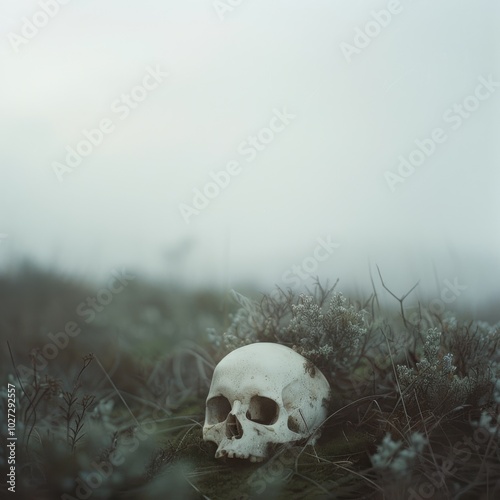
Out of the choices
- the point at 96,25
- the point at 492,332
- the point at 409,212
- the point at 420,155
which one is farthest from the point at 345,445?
the point at 96,25

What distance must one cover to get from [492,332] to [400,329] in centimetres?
29

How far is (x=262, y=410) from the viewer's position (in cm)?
204

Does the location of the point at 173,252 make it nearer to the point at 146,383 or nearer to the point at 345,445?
the point at 146,383

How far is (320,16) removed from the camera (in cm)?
222

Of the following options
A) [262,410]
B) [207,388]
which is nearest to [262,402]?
[262,410]

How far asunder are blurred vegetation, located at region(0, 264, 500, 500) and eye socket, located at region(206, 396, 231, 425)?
8 cm

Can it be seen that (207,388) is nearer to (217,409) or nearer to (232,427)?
(217,409)

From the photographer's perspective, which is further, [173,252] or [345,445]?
[173,252]

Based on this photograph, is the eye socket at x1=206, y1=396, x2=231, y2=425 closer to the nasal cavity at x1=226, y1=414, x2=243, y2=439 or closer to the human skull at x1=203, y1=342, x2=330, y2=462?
the human skull at x1=203, y1=342, x2=330, y2=462

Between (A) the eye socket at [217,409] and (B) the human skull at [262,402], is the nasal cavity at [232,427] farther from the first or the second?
(A) the eye socket at [217,409]

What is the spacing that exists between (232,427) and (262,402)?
0.12 meters

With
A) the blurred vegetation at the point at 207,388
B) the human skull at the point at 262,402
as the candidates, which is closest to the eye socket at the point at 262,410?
the human skull at the point at 262,402

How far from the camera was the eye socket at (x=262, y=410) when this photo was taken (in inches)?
79.4

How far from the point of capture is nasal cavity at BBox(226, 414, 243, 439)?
1950 mm
